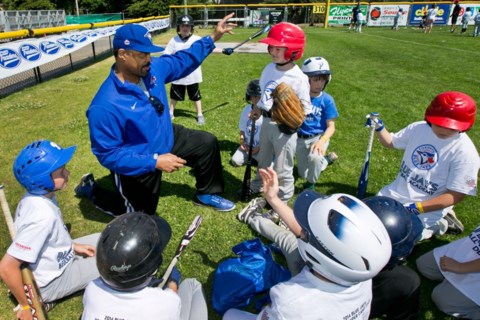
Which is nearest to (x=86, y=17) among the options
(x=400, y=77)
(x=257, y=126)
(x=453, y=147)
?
(x=400, y=77)

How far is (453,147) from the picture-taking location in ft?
11.0

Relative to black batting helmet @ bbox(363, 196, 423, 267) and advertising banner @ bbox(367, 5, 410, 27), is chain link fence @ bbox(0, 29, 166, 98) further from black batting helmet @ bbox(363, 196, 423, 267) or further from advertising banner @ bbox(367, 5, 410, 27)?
advertising banner @ bbox(367, 5, 410, 27)

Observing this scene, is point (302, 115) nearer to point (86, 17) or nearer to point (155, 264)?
point (155, 264)

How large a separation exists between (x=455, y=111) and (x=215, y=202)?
2.92m

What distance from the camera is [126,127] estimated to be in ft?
11.4

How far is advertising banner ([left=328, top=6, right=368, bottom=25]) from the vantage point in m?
32.3

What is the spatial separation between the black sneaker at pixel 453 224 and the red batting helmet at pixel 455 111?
140cm

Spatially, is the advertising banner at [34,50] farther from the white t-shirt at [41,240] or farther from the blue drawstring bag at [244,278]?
the blue drawstring bag at [244,278]

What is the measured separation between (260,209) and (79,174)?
3.07 m

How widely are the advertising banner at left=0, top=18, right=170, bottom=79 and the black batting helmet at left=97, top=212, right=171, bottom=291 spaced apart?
8571 mm

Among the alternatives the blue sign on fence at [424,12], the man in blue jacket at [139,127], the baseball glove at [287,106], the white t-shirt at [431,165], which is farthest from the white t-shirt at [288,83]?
the blue sign on fence at [424,12]

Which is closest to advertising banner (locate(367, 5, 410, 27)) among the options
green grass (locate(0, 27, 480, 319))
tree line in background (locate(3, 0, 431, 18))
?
tree line in background (locate(3, 0, 431, 18))

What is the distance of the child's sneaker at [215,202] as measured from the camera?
4500 millimetres

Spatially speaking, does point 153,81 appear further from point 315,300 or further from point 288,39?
point 315,300
